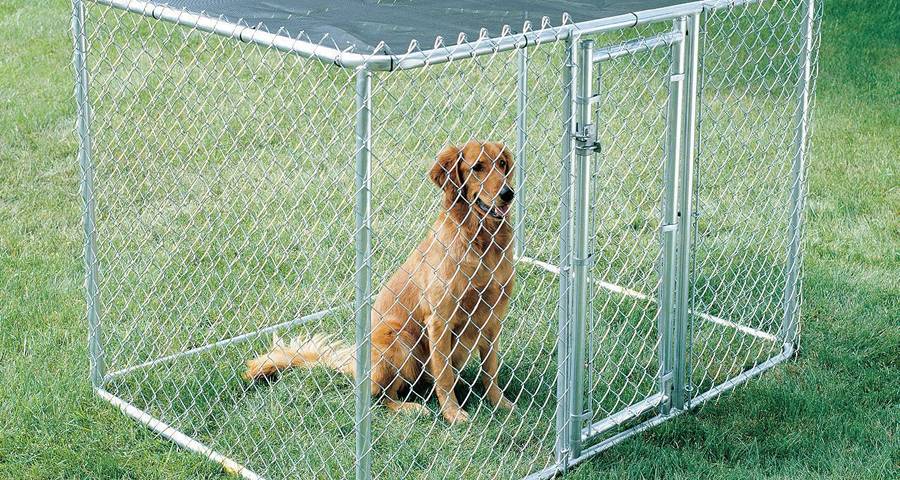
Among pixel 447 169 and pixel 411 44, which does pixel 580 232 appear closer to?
pixel 447 169


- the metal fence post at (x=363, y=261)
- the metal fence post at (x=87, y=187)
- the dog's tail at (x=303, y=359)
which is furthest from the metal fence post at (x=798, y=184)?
the metal fence post at (x=87, y=187)

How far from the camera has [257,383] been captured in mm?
4793

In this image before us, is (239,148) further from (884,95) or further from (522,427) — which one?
(884,95)

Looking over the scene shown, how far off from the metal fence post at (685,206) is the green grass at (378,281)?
6.2 inches

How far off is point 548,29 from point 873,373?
220 centimetres

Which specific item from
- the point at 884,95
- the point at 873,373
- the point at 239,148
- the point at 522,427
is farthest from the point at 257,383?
the point at 884,95

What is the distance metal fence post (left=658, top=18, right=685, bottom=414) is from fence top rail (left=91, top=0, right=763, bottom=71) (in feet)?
0.74

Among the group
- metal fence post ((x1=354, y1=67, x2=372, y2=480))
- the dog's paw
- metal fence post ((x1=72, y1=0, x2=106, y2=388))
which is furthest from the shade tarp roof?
the dog's paw

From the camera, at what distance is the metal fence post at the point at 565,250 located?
3.82 metres

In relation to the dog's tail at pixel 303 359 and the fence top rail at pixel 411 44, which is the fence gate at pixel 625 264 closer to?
the fence top rail at pixel 411 44

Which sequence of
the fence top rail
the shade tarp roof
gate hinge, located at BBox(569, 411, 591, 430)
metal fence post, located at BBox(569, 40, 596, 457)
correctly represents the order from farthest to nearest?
gate hinge, located at BBox(569, 411, 591, 430) → metal fence post, located at BBox(569, 40, 596, 457) → the shade tarp roof → the fence top rail

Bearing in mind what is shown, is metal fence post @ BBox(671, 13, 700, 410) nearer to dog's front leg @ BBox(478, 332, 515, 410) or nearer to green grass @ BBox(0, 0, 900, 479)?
green grass @ BBox(0, 0, 900, 479)

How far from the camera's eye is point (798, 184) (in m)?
4.91

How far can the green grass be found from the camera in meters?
4.33
